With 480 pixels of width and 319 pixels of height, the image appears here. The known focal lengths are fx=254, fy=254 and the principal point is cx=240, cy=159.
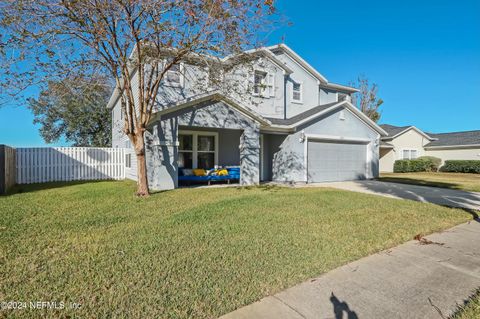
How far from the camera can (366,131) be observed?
15.6 metres

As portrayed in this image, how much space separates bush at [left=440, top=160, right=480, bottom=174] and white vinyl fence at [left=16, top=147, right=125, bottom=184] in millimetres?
27247

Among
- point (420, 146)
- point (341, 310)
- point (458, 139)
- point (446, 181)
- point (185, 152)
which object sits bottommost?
point (341, 310)

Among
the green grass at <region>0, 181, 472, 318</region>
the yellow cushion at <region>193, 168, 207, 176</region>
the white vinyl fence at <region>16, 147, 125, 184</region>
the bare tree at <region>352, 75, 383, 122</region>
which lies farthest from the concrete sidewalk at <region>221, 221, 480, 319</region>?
the bare tree at <region>352, 75, 383, 122</region>

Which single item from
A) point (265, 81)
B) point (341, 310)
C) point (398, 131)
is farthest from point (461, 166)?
point (341, 310)

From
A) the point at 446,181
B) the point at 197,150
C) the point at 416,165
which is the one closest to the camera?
the point at 197,150

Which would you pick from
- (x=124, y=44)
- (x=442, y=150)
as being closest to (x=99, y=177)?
(x=124, y=44)

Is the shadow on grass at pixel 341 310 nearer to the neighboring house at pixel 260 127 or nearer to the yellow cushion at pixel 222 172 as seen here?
the neighboring house at pixel 260 127

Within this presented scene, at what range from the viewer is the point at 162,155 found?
33.4 ft

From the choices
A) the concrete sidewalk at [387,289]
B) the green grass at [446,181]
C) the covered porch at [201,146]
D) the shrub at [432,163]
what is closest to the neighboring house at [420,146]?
the shrub at [432,163]

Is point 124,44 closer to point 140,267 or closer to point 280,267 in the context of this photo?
point 140,267

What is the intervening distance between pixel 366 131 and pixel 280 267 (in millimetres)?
14407

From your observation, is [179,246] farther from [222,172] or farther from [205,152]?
[205,152]

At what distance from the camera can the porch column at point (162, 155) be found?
1008 cm

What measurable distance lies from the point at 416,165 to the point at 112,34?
997 inches
